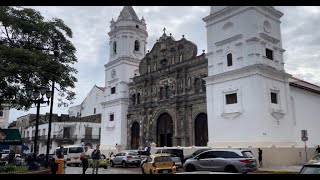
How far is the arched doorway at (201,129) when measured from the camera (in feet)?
102

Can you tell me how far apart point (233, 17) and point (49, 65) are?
18.7 metres

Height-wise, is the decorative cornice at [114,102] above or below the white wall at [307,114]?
above

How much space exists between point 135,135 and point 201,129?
36.2ft

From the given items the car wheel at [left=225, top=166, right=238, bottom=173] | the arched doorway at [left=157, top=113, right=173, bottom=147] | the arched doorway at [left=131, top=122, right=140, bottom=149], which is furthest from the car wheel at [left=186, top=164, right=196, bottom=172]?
the arched doorway at [left=131, top=122, right=140, bottom=149]

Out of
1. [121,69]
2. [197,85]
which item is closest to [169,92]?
[197,85]

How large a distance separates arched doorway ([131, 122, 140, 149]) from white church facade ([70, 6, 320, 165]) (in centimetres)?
1267

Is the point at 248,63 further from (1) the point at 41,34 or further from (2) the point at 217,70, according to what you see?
(1) the point at 41,34

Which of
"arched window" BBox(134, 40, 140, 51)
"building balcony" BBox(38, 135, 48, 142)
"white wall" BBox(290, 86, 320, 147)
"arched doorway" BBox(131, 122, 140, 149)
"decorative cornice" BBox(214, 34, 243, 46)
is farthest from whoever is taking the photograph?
"building balcony" BBox(38, 135, 48, 142)

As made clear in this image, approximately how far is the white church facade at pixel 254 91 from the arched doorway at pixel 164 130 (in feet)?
23.6

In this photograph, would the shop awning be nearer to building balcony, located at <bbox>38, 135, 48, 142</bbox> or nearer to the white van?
the white van

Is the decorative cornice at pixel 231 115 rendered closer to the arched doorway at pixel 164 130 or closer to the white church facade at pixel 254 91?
the white church facade at pixel 254 91

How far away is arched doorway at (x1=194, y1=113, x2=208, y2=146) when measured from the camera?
102 feet

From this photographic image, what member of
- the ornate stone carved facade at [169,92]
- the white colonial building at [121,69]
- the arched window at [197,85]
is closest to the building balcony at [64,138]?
the white colonial building at [121,69]

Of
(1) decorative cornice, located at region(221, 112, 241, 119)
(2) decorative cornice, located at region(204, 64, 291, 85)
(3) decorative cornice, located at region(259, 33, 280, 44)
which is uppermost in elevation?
(3) decorative cornice, located at region(259, 33, 280, 44)
